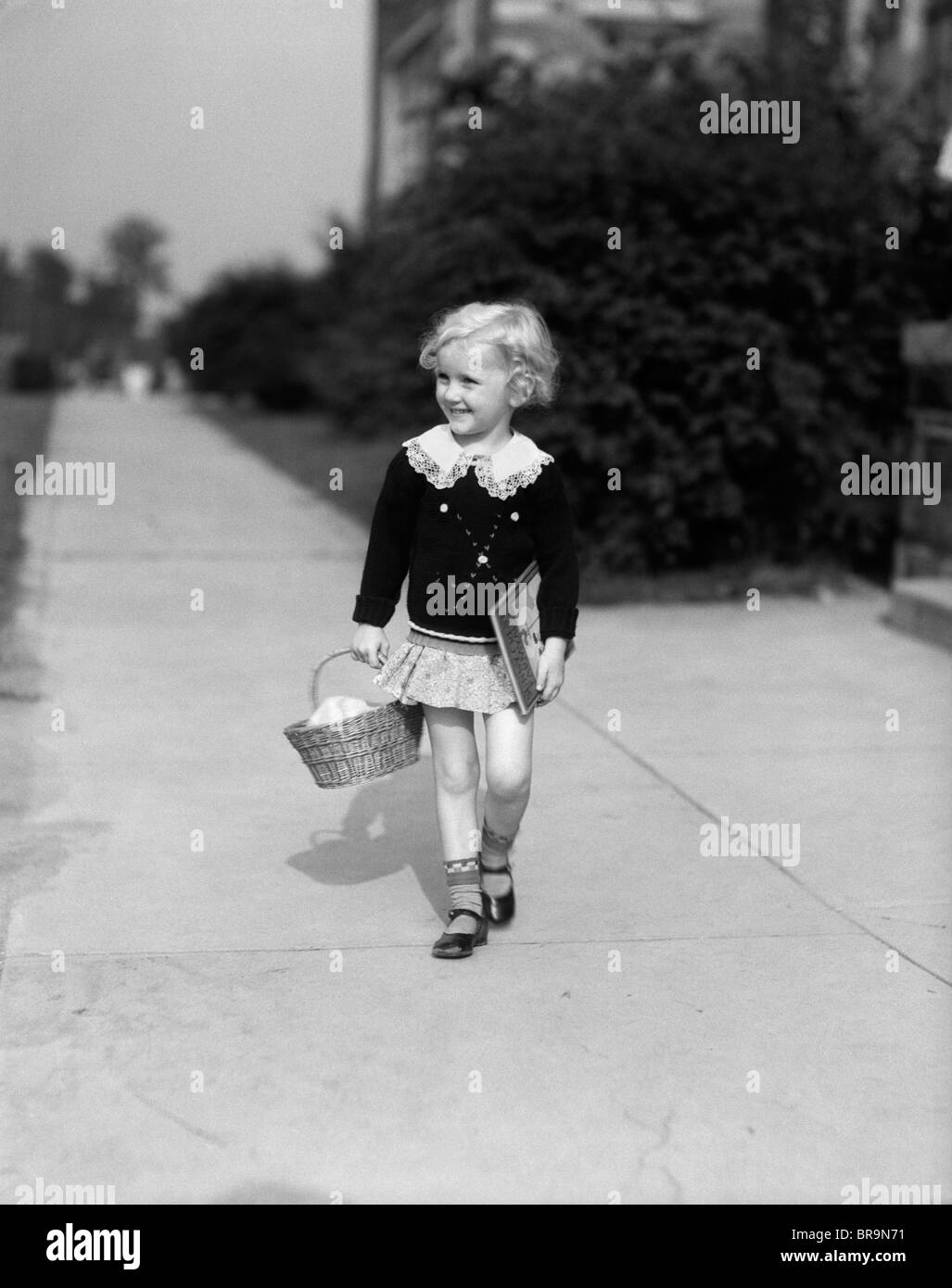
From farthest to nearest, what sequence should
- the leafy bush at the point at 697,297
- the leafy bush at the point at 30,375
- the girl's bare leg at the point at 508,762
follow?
the leafy bush at the point at 30,375
the leafy bush at the point at 697,297
the girl's bare leg at the point at 508,762

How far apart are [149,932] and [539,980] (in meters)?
1.02

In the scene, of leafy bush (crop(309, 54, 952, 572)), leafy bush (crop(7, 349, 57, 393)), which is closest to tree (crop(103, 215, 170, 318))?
leafy bush (crop(7, 349, 57, 393))

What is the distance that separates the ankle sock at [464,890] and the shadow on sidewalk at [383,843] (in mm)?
257

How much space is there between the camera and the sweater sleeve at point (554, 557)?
13.6 ft

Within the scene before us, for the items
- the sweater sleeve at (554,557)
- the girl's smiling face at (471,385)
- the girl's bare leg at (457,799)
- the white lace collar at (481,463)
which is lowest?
the girl's bare leg at (457,799)

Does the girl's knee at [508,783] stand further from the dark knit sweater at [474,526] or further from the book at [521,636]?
the dark knit sweater at [474,526]

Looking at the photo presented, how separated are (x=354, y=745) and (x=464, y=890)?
1.53 feet

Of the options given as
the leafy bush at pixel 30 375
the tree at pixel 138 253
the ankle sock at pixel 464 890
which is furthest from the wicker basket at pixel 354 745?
the tree at pixel 138 253

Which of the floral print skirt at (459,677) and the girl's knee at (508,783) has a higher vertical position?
the floral print skirt at (459,677)

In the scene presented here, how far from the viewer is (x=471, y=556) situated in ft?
13.5

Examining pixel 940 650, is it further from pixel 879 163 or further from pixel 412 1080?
pixel 412 1080

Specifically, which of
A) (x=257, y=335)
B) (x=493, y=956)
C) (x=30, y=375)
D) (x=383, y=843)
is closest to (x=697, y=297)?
(x=383, y=843)

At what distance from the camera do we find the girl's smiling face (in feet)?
13.1

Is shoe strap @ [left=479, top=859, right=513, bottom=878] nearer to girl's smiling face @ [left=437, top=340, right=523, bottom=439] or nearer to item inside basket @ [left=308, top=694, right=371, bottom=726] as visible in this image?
item inside basket @ [left=308, top=694, right=371, bottom=726]
